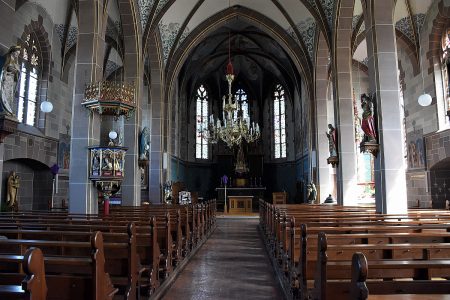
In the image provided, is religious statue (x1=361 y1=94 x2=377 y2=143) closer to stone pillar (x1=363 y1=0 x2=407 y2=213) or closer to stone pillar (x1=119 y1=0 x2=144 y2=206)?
stone pillar (x1=363 y1=0 x2=407 y2=213)

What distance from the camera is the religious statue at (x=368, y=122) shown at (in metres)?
8.36

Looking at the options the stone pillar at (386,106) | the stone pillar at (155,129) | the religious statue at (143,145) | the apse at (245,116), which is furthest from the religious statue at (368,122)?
the apse at (245,116)

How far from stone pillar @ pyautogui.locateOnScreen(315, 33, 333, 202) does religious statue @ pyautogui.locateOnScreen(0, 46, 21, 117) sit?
12.2 m

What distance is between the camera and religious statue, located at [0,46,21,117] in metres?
6.42

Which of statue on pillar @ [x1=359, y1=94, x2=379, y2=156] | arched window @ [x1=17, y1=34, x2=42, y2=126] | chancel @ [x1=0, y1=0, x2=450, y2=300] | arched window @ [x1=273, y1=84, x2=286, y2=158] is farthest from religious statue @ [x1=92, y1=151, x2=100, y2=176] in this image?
arched window @ [x1=273, y1=84, x2=286, y2=158]

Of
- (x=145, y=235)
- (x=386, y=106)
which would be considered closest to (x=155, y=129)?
(x=386, y=106)

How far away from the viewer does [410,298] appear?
217 cm

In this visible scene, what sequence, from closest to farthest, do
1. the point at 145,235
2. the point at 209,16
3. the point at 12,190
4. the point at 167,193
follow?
the point at 145,235 < the point at 12,190 < the point at 167,193 < the point at 209,16

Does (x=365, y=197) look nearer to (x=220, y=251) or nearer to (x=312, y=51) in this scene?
(x=312, y=51)

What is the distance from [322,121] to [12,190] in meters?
12.8

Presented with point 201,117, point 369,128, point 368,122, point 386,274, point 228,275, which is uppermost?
→ point 201,117

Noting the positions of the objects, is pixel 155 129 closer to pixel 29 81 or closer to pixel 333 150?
pixel 29 81

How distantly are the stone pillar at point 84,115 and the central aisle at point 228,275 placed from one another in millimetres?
3078

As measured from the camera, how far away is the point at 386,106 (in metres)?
8.27
